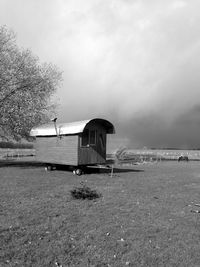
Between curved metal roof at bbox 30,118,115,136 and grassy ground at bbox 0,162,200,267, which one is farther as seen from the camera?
curved metal roof at bbox 30,118,115,136

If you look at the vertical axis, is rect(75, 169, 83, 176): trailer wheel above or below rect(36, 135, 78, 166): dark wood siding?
below

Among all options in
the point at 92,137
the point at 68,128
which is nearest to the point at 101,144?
the point at 92,137

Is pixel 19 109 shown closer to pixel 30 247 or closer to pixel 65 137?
pixel 65 137

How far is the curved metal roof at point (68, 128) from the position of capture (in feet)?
65.6

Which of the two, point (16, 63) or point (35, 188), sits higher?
point (16, 63)

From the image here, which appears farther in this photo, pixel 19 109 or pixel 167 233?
pixel 19 109

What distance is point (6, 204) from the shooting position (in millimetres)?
9227

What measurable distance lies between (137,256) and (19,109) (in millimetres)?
21680

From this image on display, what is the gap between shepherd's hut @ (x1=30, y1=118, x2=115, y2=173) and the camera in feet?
66.1

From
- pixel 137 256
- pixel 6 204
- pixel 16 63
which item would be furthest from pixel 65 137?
pixel 137 256

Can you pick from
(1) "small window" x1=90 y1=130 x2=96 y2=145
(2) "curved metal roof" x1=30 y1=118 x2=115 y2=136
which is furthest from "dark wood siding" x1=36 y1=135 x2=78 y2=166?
(1) "small window" x1=90 y1=130 x2=96 y2=145

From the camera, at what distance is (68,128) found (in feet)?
68.6

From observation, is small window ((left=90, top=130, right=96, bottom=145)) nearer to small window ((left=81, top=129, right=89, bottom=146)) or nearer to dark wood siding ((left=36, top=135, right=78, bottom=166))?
small window ((left=81, top=129, right=89, bottom=146))

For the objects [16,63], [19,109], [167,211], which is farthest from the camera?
[16,63]
